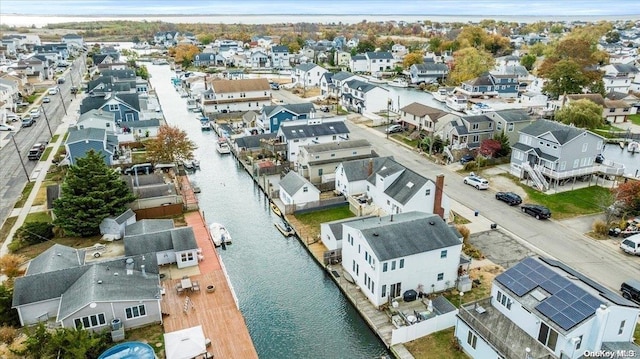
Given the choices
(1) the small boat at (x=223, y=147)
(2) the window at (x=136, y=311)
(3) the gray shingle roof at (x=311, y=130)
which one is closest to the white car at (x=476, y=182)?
(3) the gray shingle roof at (x=311, y=130)

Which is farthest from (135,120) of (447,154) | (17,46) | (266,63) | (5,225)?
(17,46)

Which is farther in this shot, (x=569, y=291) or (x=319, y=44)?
(x=319, y=44)

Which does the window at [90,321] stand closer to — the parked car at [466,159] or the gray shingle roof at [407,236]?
the gray shingle roof at [407,236]

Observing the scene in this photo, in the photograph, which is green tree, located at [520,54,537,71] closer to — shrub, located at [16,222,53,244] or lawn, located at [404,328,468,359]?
lawn, located at [404,328,468,359]

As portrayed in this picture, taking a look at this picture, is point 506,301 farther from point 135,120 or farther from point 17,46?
point 17,46

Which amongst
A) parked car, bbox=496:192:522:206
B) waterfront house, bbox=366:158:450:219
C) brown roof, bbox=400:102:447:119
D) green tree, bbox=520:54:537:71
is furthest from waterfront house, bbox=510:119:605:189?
green tree, bbox=520:54:537:71

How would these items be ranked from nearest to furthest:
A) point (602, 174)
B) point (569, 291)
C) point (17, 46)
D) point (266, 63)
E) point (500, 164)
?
point (569, 291), point (602, 174), point (500, 164), point (266, 63), point (17, 46)
